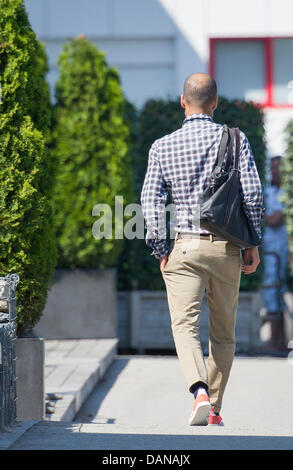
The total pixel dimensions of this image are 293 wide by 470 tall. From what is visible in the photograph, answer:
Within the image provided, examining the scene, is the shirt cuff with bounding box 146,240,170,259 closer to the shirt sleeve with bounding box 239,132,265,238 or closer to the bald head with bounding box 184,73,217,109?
the shirt sleeve with bounding box 239,132,265,238

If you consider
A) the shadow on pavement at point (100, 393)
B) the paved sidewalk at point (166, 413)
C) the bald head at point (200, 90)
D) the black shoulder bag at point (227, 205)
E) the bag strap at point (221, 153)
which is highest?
the bald head at point (200, 90)

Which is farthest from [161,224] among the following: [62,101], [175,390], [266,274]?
[266,274]

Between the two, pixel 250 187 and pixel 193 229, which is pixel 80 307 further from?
pixel 250 187

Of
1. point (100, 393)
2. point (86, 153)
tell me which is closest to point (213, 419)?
point (100, 393)

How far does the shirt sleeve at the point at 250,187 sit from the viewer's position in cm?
461

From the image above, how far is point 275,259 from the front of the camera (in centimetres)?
985

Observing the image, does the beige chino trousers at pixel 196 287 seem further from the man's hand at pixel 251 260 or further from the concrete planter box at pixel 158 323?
the concrete planter box at pixel 158 323

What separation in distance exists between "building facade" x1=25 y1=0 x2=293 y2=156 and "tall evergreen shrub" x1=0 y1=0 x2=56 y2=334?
966 centimetres

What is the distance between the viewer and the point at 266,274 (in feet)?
31.9

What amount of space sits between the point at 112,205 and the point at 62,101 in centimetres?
118

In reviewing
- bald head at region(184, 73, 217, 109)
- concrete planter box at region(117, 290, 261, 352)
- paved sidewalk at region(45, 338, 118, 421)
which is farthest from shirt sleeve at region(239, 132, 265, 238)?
concrete planter box at region(117, 290, 261, 352)

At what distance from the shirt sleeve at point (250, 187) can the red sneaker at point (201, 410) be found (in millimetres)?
941

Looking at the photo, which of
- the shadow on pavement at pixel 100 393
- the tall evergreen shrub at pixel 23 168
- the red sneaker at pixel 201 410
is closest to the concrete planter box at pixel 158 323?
the shadow on pavement at pixel 100 393

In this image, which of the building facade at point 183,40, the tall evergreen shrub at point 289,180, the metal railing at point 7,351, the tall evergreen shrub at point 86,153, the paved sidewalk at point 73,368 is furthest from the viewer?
the building facade at point 183,40
